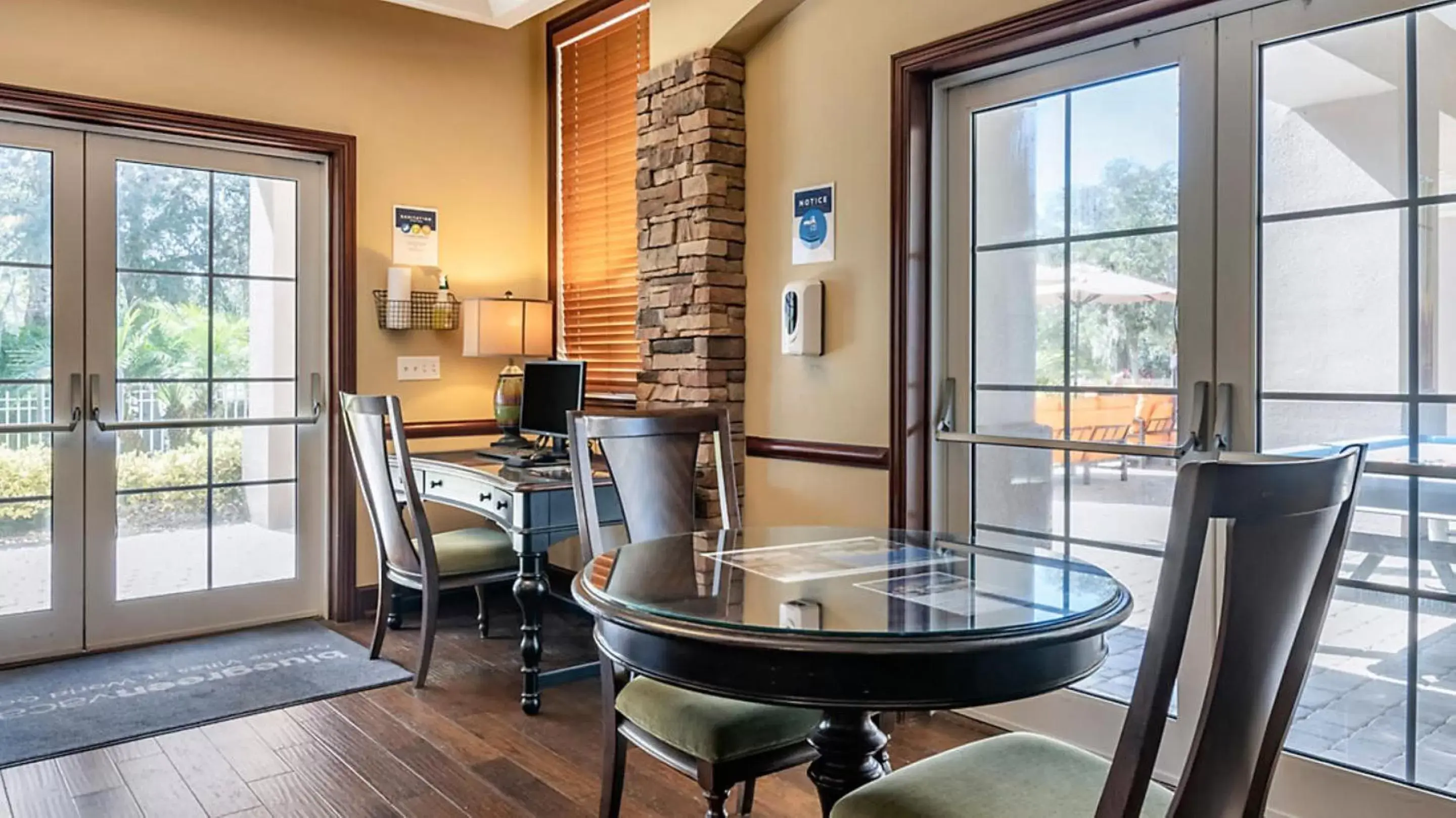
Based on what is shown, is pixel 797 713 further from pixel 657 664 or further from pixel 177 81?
pixel 177 81

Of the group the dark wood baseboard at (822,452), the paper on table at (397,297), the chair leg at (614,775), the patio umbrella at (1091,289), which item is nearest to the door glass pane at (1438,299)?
the patio umbrella at (1091,289)

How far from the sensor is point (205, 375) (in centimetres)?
416

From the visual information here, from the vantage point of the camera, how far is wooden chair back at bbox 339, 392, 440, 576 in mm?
3502

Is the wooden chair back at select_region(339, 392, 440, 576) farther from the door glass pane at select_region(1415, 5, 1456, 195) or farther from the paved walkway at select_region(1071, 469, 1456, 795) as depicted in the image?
the door glass pane at select_region(1415, 5, 1456, 195)

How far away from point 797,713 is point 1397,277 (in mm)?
1651

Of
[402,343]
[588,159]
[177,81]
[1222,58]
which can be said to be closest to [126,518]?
[402,343]

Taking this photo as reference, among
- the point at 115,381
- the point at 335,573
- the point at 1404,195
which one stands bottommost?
the point at 335,573

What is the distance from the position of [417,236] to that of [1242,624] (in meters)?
4.03

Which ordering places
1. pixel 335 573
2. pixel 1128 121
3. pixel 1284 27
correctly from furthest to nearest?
pixel 335 573
pixel 1128 121
pixel 1284 27

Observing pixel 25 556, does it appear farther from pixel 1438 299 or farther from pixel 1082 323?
pixel 1438 299

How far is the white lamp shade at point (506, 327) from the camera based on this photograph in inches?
173

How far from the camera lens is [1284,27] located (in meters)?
2.42

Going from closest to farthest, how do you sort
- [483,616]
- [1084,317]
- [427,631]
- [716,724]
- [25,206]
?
→ 1. [716,724]
2. [1084,317]
3. [427,631]
4. [25,206]
5. [483,616]

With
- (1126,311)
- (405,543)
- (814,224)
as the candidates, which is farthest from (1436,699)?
(405,543)
